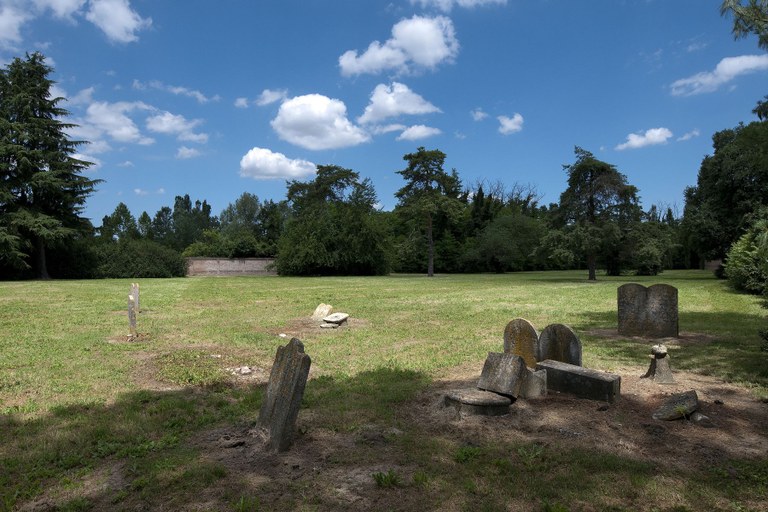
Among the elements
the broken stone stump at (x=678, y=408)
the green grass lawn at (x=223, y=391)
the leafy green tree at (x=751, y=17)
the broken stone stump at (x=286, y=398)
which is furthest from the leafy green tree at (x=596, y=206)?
the broken stone stump at (x=286, y=398)

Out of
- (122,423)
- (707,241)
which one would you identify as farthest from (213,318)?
(707,241)

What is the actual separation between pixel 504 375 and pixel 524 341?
153cm

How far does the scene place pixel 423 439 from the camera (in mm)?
4594

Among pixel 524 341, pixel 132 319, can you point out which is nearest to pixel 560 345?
pixel 524 341

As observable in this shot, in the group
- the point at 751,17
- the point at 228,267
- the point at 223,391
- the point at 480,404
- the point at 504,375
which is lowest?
the point at 223,391

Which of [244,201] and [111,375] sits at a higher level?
[244,201]

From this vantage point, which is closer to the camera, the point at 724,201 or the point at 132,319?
the point at 132,319

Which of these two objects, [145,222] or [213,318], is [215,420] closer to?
[213,318]

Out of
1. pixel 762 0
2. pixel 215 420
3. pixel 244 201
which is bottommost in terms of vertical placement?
pixel 215 420

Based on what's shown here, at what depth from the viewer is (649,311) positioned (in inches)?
401

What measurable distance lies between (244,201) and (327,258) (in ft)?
156

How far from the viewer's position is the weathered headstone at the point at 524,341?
6773 millimetres

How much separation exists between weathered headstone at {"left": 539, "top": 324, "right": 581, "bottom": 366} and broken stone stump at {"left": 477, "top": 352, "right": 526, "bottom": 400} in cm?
121

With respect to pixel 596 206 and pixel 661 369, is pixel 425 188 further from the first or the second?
pixel 661 369
